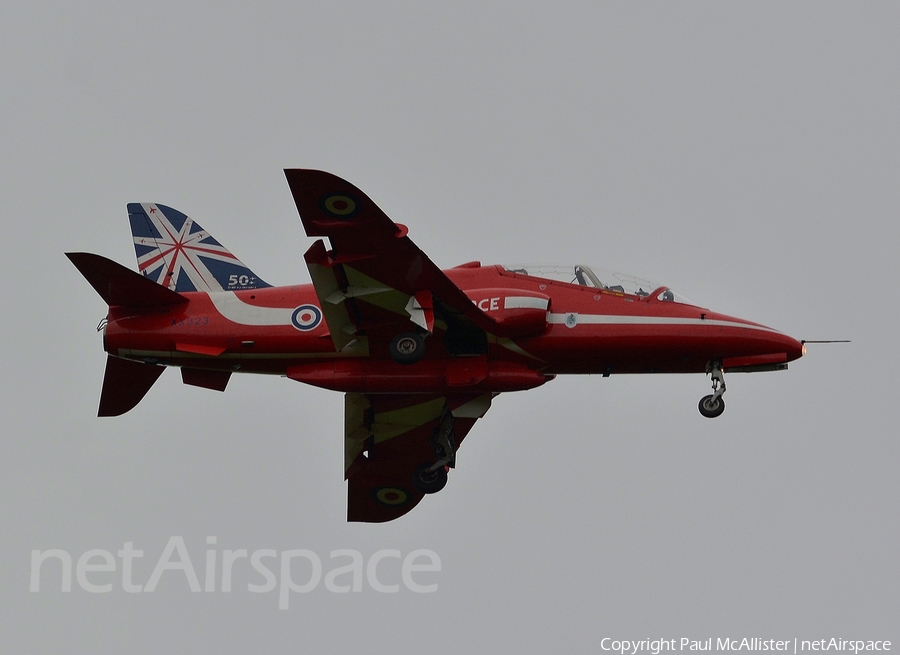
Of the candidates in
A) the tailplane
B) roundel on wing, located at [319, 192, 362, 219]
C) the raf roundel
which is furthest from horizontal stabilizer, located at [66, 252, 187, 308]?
roundel on wing, located at [319, 192, 362, 219]

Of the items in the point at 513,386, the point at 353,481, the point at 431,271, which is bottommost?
the point at 353,481

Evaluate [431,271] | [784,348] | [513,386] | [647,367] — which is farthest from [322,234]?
[784,348]

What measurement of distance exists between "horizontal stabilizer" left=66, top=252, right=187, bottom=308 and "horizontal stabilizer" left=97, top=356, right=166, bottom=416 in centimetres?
203

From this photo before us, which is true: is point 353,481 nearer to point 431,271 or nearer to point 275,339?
point 275,339

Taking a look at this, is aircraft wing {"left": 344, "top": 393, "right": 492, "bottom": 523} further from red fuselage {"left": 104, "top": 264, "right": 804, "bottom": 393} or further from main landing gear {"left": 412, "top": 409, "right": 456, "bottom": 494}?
red fuselage {"left": 104, "top": 264, "right": 804, "bottom": 393}

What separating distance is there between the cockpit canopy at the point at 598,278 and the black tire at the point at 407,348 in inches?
127

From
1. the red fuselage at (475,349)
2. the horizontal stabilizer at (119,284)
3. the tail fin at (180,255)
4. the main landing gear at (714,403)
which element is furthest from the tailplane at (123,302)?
the main landing gear at (714,403)

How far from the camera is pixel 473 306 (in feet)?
110

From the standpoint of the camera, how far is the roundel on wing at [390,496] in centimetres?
4103

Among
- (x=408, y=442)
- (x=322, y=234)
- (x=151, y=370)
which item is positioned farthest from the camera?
(x=408, y=442)

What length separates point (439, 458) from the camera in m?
38.6

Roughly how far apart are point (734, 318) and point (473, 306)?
663cm

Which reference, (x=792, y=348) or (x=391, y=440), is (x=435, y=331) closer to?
(x=391, y=440)

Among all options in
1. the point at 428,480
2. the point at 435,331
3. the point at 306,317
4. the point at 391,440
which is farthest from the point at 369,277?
the point at 391,440
